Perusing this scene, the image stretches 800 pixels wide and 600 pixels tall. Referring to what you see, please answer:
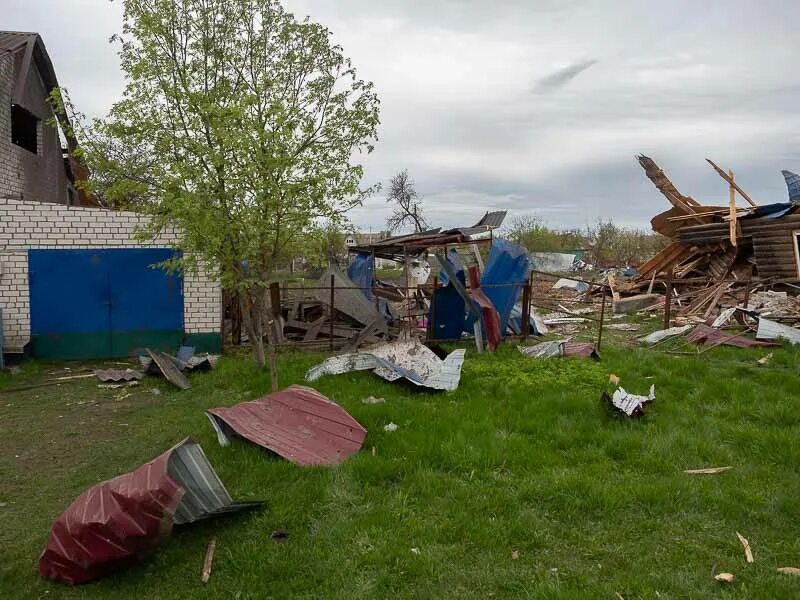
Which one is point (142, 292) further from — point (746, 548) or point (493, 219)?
point (746, 548)

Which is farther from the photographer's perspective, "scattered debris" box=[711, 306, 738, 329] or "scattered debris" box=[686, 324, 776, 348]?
"scattered debris" box=[711, 306, 738, 329]

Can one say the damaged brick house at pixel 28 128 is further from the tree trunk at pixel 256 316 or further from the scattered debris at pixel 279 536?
the scattered debris at pixel 279 536

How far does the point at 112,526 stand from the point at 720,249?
18.1 meters

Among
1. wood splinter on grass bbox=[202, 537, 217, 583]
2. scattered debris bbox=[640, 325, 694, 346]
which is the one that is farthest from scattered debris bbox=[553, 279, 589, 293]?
wood splinter on grass bbox=[202, 537, 217, 583]

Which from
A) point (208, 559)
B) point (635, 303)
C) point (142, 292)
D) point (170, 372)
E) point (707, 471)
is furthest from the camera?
point (635, 303)

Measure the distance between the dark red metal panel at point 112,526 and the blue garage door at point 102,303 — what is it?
7238 millimetres

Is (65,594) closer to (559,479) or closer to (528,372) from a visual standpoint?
(559,479)

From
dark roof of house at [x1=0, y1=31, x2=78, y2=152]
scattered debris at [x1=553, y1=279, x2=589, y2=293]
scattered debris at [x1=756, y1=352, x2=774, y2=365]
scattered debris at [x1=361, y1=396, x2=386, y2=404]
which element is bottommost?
scattered debris at [x1=361, y1=396, x2=386, y2=404]

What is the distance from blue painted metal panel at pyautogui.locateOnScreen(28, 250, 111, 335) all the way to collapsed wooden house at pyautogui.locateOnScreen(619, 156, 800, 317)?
1142 cm

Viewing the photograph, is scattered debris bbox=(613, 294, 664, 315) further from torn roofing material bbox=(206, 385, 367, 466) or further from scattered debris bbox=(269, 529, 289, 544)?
scattered debris bbox=(269, 529, 289, 544)

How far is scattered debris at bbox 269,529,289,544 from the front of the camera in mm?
3654

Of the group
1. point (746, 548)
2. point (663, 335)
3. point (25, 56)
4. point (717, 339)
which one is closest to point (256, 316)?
point (746, 548)

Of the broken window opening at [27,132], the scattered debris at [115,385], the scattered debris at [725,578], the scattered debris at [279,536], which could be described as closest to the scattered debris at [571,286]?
the scattered debris at [115,385]

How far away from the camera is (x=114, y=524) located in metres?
3.11
